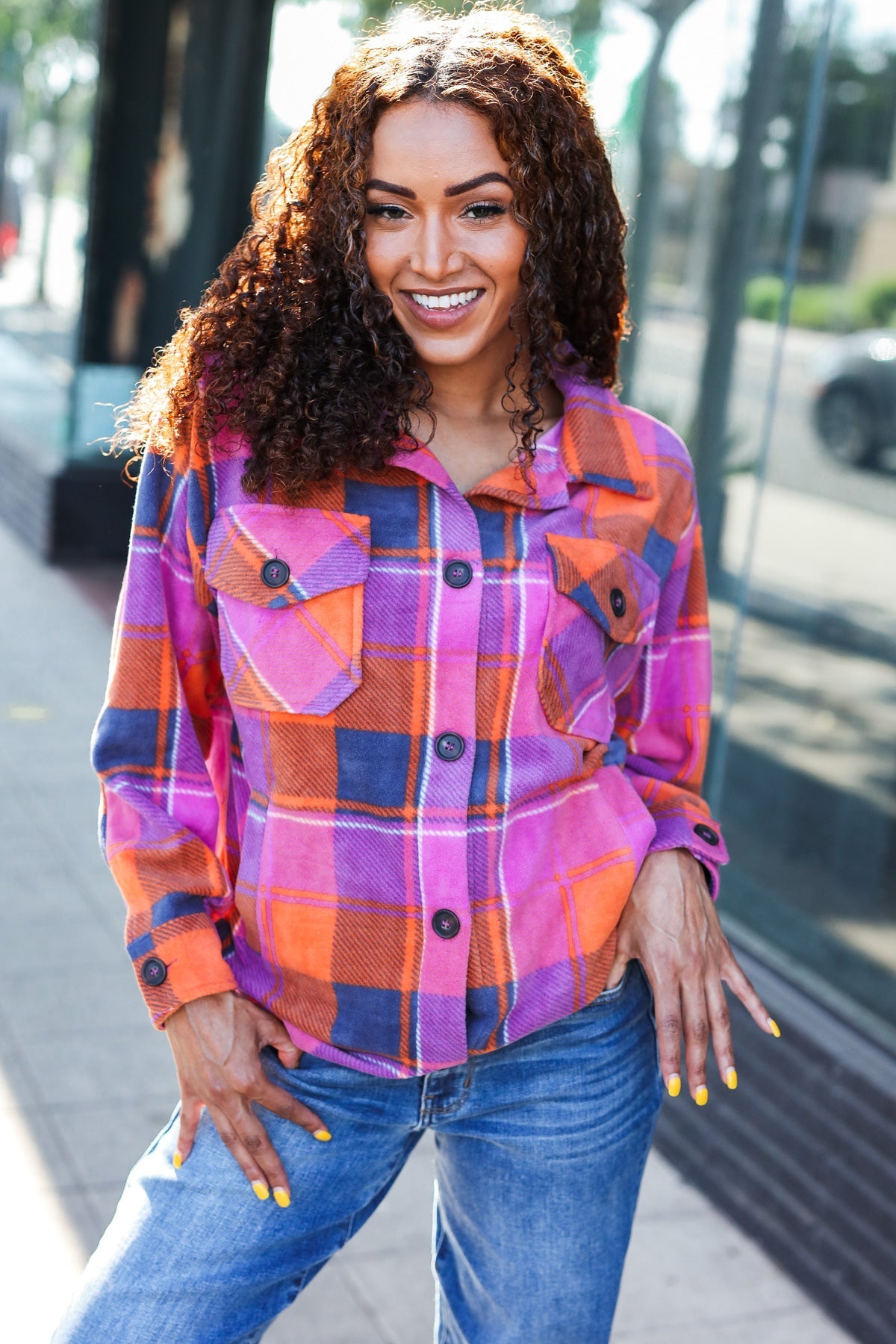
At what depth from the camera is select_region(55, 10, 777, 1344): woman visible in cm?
176

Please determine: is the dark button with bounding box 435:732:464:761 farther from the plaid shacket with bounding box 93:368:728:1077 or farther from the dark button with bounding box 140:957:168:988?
the dark button with bounding box 140:957:168:988

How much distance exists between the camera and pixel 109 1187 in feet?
10.7

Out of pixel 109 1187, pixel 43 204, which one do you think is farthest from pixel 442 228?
pixel 43 204

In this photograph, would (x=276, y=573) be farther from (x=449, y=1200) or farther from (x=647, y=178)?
(x=647, y=178)

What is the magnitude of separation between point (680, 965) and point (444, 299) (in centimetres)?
81

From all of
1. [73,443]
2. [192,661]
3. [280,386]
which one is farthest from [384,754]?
[73,443]

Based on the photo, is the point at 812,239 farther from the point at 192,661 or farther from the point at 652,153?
the point at 192,661

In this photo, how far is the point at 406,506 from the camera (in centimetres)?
181

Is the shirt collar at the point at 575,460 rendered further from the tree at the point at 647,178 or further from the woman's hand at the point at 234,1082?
the tree at the point at 647,178

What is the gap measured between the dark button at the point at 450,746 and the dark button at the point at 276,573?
0.80 feet

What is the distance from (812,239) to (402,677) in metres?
2.63

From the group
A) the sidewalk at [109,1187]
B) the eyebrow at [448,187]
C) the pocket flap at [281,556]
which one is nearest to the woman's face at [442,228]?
the eyebrow at [448,187]

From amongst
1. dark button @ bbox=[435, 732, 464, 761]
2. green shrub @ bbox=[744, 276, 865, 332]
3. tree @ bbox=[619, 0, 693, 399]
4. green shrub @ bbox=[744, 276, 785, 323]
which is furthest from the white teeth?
A: tree @ bbox=[619, 0, 693, 399]

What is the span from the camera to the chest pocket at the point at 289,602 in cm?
177
